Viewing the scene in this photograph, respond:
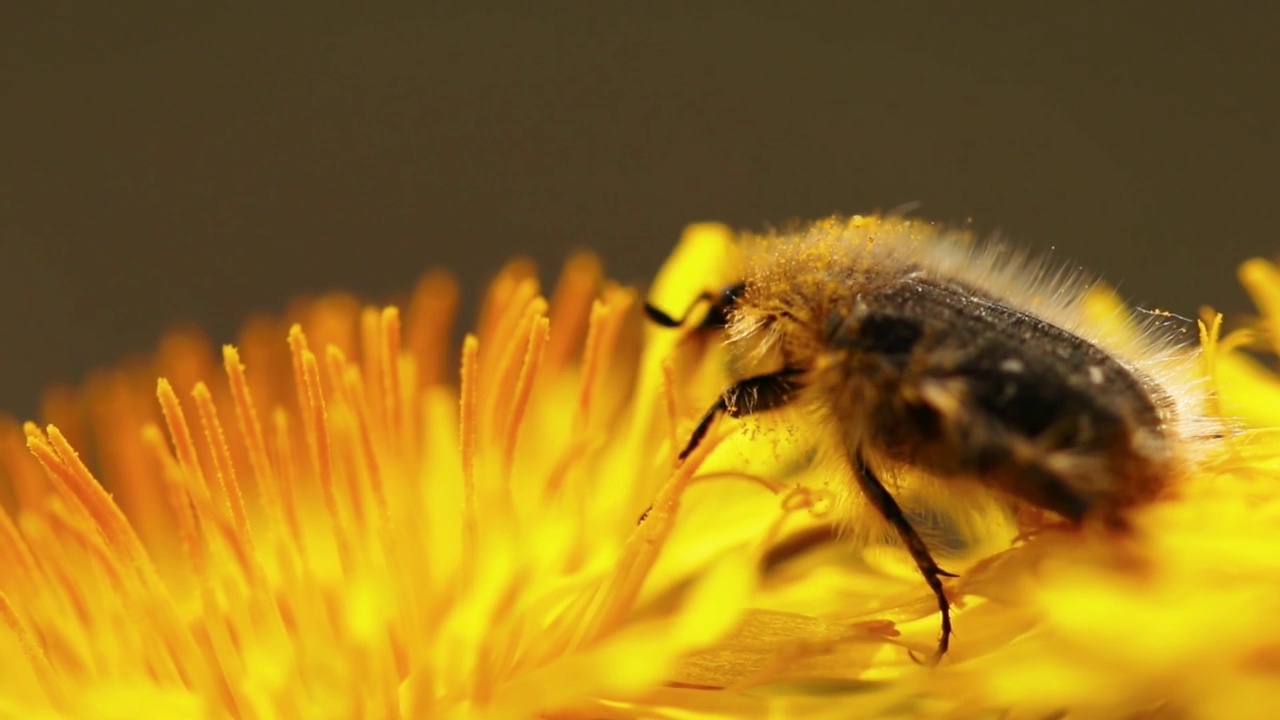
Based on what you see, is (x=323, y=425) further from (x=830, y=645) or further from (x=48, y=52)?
(x=48, y=52)

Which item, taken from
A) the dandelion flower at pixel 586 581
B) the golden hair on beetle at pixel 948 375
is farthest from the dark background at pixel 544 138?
the golden hair on beetle at pixel 948 375

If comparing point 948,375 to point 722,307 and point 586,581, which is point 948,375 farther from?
point 586,581

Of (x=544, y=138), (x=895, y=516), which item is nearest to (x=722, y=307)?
(x=895, y=516)

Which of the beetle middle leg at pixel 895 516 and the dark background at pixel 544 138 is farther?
the dark background at pixel 544 138

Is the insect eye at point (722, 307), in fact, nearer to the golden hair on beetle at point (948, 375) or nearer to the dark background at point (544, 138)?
the golden hair on beetle at point (948, 375)

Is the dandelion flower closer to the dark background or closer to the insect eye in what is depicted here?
the insect eye

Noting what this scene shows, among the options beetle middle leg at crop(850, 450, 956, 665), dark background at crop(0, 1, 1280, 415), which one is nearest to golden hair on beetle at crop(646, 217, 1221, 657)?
beetle middle leg at crop(850, 450, 956, 665)
